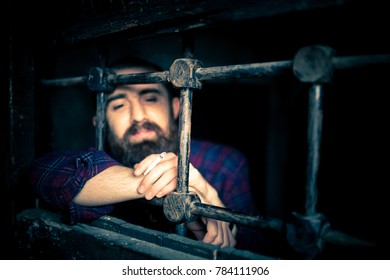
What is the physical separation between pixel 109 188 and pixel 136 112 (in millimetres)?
892

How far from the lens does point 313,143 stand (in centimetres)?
69

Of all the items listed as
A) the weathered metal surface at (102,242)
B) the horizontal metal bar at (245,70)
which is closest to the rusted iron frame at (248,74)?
the horizontal metal bar at (245,70)

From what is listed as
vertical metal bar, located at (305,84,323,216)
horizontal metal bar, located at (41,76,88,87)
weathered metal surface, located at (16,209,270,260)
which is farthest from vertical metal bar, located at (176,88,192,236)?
horizontal metal bar, located at (41,76,88,87)

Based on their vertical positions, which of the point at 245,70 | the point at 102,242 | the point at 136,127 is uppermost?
the point at 245,70

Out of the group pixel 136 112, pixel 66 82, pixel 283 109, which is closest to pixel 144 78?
pixel 66 82

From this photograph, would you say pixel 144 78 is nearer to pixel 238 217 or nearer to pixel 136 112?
pixel 238 217

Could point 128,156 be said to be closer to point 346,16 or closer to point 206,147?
point 206,147

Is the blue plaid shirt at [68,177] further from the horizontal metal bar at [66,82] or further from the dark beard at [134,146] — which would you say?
the dark beard at [134,146]

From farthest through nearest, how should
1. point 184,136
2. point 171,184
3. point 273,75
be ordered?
1. point 171,184
2. point 184,136
3. point 273,75

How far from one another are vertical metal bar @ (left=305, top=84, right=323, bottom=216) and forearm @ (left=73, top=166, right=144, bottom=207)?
567 millimetres

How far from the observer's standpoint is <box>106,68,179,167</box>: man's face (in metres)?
1.86

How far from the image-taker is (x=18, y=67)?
1.29 m

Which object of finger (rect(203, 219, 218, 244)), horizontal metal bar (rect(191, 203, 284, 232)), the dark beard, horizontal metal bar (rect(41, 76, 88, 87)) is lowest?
finger (rect(203, 219, 218, 244))

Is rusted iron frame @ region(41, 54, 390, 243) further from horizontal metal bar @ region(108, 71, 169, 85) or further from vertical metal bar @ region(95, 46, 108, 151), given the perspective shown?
vertical metal bar @ region(95, 46, 108, 151)
